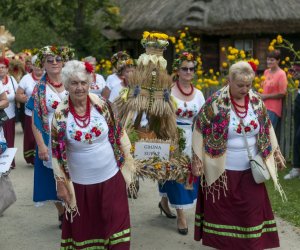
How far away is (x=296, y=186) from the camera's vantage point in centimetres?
755

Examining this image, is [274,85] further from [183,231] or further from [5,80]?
[5,80]

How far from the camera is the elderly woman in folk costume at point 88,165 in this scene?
4391 millimetres

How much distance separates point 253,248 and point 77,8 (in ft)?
59.0

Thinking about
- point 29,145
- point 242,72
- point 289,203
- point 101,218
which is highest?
point 242,72

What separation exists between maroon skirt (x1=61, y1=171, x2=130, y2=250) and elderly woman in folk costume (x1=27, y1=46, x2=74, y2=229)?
1074 mm

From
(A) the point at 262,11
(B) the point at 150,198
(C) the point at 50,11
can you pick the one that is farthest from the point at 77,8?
(B) the point at 150,198

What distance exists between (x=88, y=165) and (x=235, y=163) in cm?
126

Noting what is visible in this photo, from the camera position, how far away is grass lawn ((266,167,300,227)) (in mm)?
6324

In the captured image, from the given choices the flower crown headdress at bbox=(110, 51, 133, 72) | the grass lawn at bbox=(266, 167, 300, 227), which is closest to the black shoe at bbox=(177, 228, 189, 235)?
the grass lawn at bbox=(266, 167, 300, 227)

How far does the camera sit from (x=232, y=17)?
19344 millimetres

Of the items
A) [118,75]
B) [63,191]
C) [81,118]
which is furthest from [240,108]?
[118,75]

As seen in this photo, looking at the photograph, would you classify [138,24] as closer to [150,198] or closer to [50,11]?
[50,11]

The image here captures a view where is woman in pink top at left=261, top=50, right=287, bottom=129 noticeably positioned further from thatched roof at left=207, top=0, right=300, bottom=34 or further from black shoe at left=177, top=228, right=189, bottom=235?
thatched roof at left=207, top=0, right=300, bottom=34

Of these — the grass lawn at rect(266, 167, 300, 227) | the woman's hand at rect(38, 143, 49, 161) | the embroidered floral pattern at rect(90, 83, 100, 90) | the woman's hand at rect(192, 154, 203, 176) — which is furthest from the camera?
the embroidered floral pattern at rect(90, 83, 100, 90)
